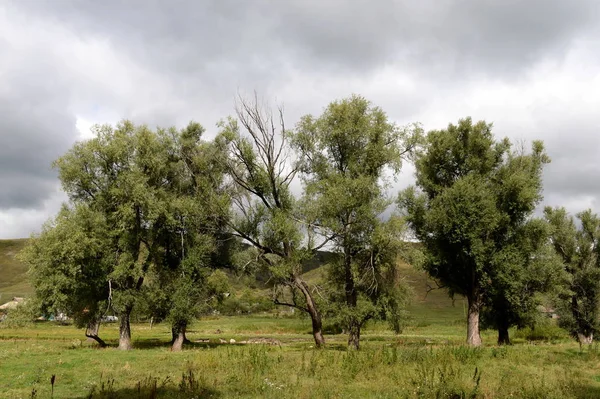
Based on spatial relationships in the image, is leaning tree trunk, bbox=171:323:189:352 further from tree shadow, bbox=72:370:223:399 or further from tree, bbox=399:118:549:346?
tree, bbox=399:118:549:346

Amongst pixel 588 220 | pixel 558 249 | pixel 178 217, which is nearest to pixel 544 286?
pixel 558 249

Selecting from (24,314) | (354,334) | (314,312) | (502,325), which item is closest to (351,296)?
(354,334)

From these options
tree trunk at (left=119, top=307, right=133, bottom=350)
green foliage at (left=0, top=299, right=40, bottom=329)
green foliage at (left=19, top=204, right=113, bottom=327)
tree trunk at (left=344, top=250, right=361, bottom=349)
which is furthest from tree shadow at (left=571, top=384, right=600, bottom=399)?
green foliage at (left=0, top=299, right=40, bottom=329)

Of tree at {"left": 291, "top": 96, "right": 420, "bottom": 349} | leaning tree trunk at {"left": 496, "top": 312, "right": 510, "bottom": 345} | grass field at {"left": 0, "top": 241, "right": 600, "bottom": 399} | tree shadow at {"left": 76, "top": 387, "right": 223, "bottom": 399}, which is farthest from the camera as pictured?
Result: leaning tree trunk at {"left": 496, "top": 312, "right": 510, "bottom": 345}

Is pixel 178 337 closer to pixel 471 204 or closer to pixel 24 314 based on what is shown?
pixel 24 314

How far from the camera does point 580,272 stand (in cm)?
4822

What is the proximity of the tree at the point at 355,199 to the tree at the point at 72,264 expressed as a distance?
17.5 meters

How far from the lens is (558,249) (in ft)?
166

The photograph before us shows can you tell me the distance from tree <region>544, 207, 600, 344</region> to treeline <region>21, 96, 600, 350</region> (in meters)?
11.6

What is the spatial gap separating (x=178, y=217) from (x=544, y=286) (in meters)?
33.2

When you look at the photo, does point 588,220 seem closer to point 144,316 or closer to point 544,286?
point 544,286

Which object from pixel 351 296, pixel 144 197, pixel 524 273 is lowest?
pixel 351 296

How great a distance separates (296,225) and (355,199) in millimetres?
5177

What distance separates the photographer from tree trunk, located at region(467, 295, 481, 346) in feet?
117
